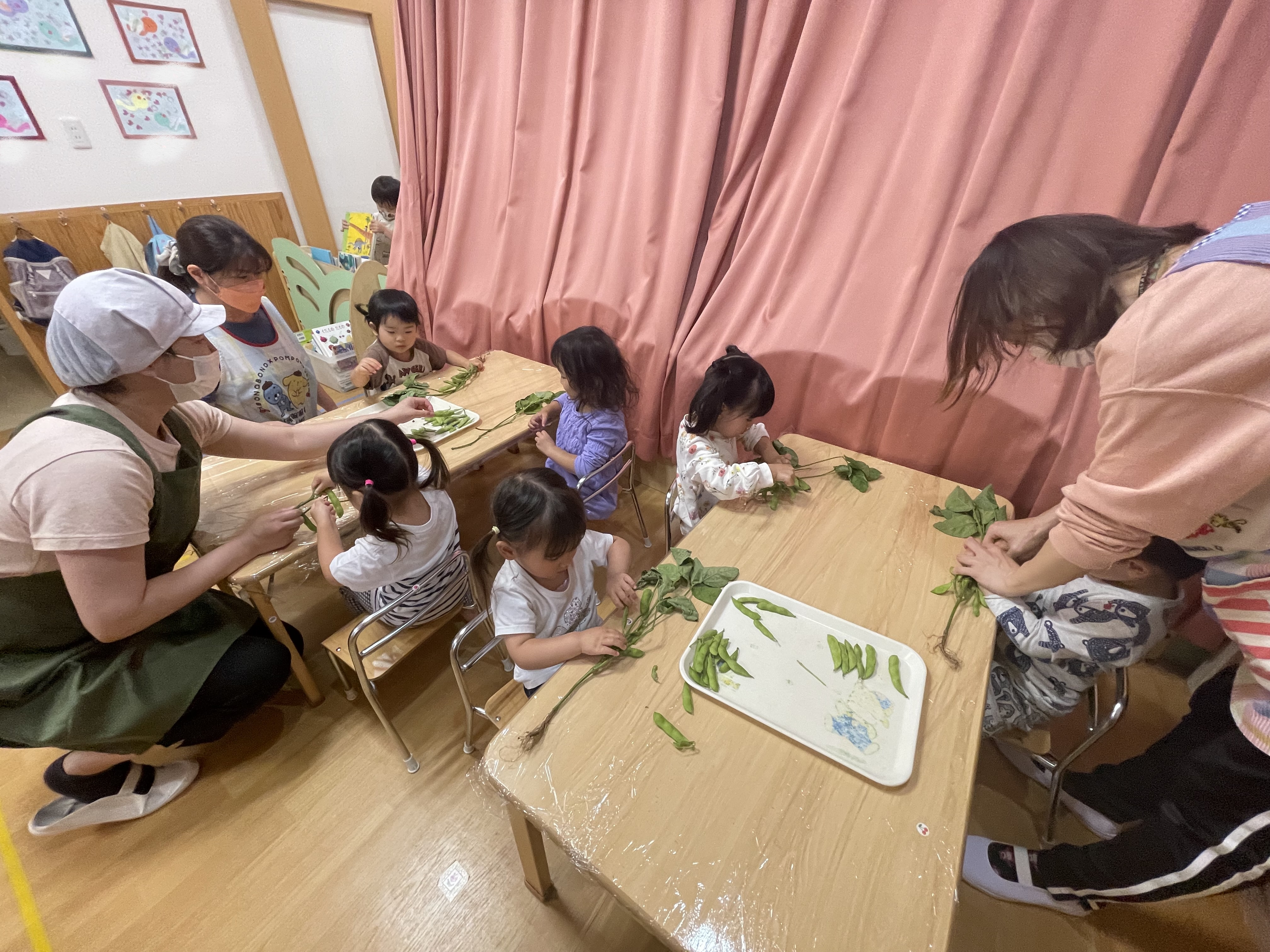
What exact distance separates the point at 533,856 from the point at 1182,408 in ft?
4.96

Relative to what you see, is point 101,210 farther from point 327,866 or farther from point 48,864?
point 327,866

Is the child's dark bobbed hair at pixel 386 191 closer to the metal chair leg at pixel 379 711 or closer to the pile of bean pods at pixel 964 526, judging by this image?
the metal chair leg at pixel 379 711

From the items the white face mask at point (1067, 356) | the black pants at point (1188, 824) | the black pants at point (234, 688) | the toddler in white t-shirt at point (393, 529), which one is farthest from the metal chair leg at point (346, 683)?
the white face mask at point (1067, 356)

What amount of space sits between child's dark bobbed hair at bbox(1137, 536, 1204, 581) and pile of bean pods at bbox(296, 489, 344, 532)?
193 centimetres

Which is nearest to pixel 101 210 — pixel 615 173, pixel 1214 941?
pixel 615 173

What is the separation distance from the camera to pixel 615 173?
2.17m

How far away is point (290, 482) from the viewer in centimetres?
157

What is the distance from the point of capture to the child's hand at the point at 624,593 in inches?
45.7

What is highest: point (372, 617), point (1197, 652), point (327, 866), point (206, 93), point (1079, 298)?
→ point (206, 93)

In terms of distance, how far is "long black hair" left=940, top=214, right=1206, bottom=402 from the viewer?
89cm

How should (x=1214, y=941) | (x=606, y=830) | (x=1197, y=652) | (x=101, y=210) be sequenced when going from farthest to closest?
(x=101, y=210) < (x=1197, y=652) < (x=1214, y=941) < (x=606, y=830)

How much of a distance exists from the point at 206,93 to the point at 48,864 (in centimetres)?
426

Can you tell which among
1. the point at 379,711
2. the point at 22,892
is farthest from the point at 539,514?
the point at 22,892

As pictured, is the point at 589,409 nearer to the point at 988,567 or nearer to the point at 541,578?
the point at 541,578
